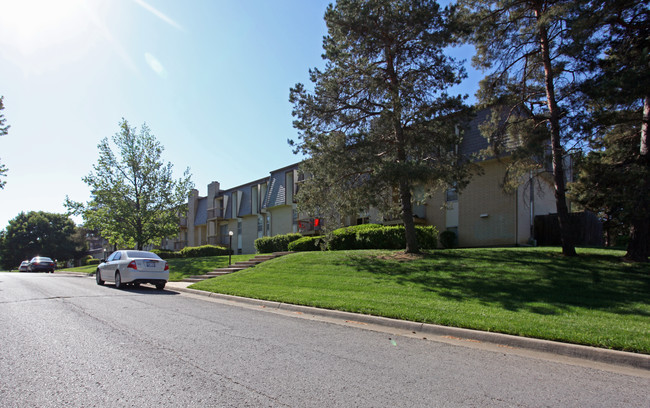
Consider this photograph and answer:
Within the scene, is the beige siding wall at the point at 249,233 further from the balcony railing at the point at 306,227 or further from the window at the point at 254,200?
the balcony railing at the point at 306,227

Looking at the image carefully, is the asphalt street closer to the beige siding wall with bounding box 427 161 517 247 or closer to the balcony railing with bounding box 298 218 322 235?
the beige siding wall with bounding box 427 161 517 247

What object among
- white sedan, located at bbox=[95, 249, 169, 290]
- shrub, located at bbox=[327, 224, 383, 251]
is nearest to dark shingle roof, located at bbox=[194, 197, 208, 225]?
shrub, located at bbox=[327, 224, 383, 251]

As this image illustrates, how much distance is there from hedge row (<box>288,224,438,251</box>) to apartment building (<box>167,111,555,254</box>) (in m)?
1.17

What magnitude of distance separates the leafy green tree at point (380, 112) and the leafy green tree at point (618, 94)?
380 centimetres

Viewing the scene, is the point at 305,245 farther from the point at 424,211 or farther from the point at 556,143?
the point at 556,143

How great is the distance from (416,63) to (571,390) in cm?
1283

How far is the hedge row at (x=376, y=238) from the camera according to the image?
58.5 feet

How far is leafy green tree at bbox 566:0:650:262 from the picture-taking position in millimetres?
10453

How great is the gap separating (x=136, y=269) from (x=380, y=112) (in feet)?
34.7

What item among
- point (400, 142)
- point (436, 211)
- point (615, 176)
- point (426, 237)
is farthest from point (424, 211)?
point (615, 176)

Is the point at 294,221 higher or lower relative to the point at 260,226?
higher

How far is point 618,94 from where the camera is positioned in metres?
10.3

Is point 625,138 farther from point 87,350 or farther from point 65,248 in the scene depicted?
point 65,248

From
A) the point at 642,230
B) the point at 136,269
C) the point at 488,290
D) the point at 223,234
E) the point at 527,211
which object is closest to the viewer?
the point at 488,290
